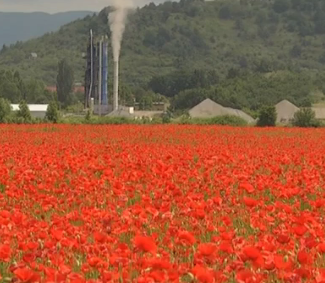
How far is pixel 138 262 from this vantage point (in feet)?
16.0

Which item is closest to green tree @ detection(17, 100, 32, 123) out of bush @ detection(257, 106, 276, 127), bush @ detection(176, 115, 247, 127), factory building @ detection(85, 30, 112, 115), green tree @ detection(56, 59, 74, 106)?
bush @ detection(176, 115, 247, 127)

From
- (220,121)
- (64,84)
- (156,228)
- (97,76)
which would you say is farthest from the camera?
(64,84)

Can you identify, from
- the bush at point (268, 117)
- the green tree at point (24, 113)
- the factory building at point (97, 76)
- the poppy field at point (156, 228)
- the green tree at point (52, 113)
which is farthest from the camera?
the factory building at point (97, 76)

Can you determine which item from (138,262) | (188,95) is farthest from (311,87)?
(138,262)

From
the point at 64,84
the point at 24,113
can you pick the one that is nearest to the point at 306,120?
the point at 24,113

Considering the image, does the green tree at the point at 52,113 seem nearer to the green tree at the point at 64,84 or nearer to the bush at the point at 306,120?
the bush at the point at 306,120

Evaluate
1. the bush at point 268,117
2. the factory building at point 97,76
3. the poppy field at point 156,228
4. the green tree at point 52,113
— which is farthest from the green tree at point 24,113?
the poppy field at point 156,228

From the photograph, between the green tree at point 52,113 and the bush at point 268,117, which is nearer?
the green tree at point 52,113

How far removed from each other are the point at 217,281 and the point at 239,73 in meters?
142

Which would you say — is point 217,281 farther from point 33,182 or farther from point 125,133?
point 125,133

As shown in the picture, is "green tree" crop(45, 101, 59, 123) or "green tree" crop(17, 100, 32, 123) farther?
"green tree" crop(45, 101, 59, 123)

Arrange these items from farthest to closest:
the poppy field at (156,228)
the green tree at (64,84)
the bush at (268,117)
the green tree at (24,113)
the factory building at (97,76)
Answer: the green tree at (64,84)
the factory building at (97,76)
the bush at (268,117)
the green tree at (24,113)
the poppy field at (156,228)

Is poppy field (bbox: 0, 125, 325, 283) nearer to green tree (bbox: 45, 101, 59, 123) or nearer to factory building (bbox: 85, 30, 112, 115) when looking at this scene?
green tree (bbox: 45, 101, 59, 123)

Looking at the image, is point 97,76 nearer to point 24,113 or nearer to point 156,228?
point 24,113
